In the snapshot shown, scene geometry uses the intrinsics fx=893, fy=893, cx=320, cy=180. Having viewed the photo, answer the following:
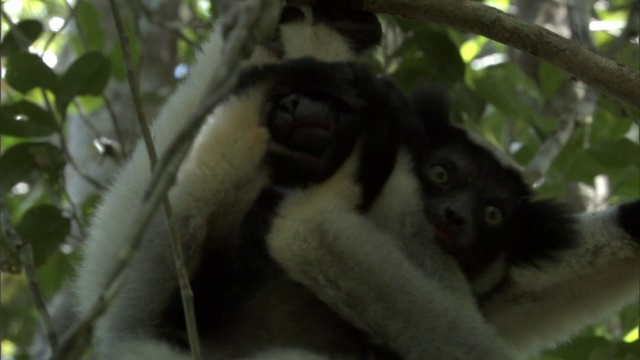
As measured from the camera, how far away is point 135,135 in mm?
6008

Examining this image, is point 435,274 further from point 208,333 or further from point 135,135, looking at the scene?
point 135,135

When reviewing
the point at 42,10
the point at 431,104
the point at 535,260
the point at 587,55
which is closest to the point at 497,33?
the point at 587,55

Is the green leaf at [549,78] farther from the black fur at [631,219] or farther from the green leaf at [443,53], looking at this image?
the black fur at [631,219]

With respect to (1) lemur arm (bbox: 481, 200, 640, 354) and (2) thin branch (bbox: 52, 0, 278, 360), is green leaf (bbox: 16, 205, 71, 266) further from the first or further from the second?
(2) thin branch (bbox: 52, 0, 278, 360)

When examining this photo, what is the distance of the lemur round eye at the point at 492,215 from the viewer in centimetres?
371

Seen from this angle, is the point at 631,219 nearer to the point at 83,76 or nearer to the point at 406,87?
the point at 406,87

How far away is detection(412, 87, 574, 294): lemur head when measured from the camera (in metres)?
3.60

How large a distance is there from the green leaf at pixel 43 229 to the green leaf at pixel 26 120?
0.37m

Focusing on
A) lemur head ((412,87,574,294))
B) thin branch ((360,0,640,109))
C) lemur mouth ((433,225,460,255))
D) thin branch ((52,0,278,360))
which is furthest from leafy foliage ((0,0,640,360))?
thin branch ((52,0,278,360))

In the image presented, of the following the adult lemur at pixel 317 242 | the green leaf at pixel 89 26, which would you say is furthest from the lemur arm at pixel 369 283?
the green leaf at pixel 89 26

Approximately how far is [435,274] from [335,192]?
21.7 inches

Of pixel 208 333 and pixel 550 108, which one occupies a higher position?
pixel 208 333

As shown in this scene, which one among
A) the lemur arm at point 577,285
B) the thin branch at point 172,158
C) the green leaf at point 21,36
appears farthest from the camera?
the green leaf at point 21,36

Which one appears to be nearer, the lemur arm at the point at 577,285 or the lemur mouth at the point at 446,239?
the lemur mouth at the point at 446,239
